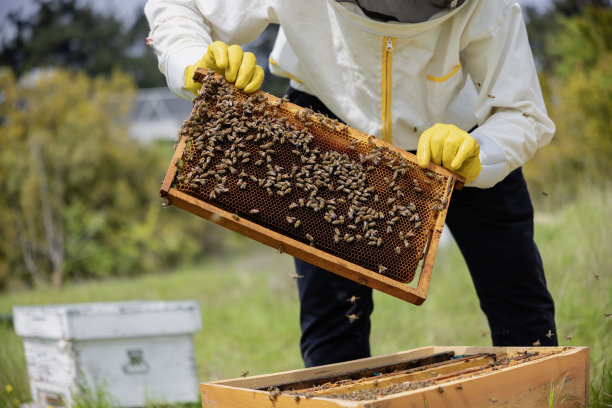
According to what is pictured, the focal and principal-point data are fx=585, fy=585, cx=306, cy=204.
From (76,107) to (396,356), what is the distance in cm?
1793

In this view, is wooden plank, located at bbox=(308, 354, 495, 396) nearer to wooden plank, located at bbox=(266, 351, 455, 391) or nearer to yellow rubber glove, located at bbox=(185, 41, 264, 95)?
wooden plank, located at bbox=(266, 351, 455, 391)

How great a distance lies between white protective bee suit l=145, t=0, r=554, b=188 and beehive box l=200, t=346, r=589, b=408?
835 mm

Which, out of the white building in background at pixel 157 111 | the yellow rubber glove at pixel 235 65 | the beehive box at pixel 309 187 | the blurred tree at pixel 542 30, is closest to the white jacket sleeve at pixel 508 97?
the beehive box at pixel 309 187

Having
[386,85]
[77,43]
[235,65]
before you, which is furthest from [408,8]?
Result: [77,43]

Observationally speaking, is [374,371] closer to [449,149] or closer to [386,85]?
[449,149]

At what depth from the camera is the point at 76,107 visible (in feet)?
60.1

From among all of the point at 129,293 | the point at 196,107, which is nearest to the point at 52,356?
the point at 196,107

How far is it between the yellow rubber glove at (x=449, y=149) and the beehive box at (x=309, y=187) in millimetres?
47

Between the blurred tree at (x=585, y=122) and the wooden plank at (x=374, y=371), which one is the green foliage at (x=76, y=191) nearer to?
the blurred tree at (x=585, y=122)

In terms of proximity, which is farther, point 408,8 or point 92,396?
point 92,396

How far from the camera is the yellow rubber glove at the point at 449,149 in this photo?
2.37 metres

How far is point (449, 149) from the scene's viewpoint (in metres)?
2.39

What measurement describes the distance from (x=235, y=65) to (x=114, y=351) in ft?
7.78

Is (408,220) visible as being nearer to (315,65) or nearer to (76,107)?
(315,65)
